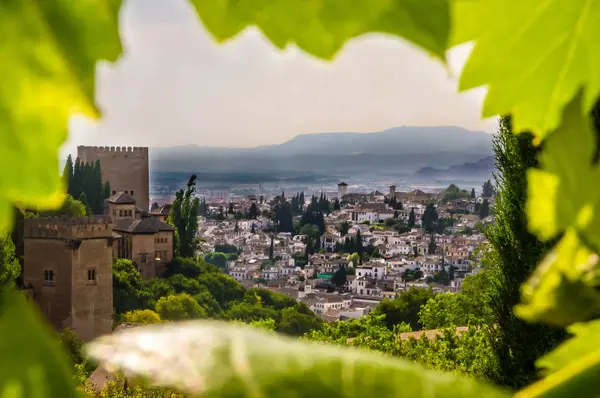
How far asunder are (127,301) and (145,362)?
34.0 ft

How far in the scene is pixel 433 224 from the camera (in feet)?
43.8

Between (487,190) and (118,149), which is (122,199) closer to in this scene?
(118,149)

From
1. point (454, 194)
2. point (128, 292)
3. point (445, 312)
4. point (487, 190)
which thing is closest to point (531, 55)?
point (445, 312)

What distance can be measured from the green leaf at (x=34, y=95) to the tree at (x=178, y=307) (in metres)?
9.01

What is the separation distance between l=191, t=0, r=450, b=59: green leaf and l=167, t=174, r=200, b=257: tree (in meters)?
11.8

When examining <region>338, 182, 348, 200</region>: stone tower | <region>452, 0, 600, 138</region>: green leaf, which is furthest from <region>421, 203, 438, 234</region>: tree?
<region>452, 0, 600, 138</region>: green leaf

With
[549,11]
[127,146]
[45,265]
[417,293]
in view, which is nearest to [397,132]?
[127,146]

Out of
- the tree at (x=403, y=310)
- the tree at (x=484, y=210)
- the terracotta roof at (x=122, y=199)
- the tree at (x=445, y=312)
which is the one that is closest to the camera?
the tree at (x=445, y=312)

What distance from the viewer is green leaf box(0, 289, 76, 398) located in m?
0.08

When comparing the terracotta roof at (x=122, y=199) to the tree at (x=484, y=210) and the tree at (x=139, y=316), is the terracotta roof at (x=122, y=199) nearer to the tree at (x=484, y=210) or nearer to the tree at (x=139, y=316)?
the tree at (x=139, y=316)

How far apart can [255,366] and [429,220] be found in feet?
44.4

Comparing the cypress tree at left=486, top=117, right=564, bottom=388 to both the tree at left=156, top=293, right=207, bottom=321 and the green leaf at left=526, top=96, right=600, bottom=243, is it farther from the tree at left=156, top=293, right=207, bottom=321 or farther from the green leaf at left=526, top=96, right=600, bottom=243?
the tree at left=156, top=293, right=207, bottom=321

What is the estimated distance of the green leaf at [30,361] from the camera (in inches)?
3.0

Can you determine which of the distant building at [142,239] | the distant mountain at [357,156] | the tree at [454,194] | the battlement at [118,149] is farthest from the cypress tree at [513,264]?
the distant mountain at [357,156]
